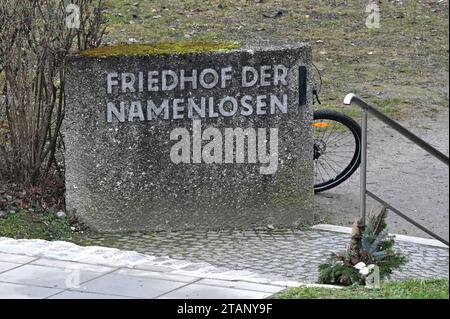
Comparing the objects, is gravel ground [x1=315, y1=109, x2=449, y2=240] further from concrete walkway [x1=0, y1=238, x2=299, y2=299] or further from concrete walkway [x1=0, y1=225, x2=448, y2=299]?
concrete walkway [x1=0, y1=238, x2=299, y2=299]

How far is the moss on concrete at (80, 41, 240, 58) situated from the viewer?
28.6ft

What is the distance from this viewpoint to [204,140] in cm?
884

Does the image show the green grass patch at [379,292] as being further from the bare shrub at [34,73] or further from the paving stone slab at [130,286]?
the bare shrub at [34,73]

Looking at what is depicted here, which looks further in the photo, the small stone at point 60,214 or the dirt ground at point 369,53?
the dirt ground at point 369,53

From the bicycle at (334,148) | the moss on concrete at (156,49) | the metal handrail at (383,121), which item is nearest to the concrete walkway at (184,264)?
the metal handrail at (383,121)

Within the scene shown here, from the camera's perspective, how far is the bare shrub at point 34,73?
9039mm

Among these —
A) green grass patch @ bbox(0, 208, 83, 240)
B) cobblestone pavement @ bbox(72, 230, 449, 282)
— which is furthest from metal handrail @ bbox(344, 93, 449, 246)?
green grass patch @ bbox(0, 208, 83, 240)

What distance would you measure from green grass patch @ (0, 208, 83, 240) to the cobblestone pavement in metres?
0.22

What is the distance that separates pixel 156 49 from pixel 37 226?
169cm

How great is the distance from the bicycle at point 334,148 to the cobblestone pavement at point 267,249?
4.04 feet

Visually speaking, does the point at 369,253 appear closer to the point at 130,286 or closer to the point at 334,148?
the point at 130,286

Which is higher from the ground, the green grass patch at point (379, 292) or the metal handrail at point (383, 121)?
the metal handrail at point (383, 121)

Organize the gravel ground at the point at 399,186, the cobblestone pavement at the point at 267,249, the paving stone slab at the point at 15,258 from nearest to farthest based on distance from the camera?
the paving stone slab at the point at 15,258
the cobblestone pavement at the point at 267,249
the gravel ground at the point at 399,186

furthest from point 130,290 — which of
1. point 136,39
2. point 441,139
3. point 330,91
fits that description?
point 136,39
